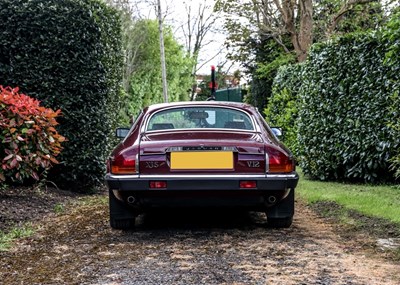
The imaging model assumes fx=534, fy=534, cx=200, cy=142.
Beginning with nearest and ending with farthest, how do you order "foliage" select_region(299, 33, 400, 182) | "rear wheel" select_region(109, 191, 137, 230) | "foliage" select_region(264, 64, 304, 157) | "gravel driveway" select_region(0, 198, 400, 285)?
"gravel driveway" select_region(0, 198, 400, 285)
"rear wheel" select_region(109, 191, 137, 230)
"foliage" select_region(299, 33, 400, 182)
"foliage" select_region(264, 64, 304, 157)

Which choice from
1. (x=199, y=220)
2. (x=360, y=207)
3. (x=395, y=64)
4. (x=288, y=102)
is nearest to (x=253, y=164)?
(x=199, y=220)

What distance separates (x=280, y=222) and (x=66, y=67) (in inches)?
172

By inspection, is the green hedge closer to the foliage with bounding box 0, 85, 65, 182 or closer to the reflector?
the foliage with bounding box 0, 85, 65, 182

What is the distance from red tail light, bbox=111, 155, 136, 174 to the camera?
5.03 metres

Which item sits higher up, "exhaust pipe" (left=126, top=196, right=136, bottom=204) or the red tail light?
the red tail light

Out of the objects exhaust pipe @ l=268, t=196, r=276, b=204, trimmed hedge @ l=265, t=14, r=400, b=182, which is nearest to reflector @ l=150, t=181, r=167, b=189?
exhaust pipe @ l=268, t=196, r=276, b=204

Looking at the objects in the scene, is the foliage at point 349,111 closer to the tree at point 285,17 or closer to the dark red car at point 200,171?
the dark red car at point 200,171

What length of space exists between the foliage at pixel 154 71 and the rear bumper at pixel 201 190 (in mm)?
23366

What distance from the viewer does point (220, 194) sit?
5.03m

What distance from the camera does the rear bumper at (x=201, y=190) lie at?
4.94 m

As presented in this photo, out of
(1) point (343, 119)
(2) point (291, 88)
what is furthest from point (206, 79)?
(1) point (343, 119)

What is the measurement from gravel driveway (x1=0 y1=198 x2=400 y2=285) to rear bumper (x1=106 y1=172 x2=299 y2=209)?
1.15 feet

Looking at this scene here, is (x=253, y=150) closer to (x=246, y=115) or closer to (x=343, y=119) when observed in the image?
(x=246, y=115)

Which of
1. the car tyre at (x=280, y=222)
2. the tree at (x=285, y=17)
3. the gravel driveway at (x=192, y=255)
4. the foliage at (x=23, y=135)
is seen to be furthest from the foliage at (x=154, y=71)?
the car tyre at (x=280, y=222)
